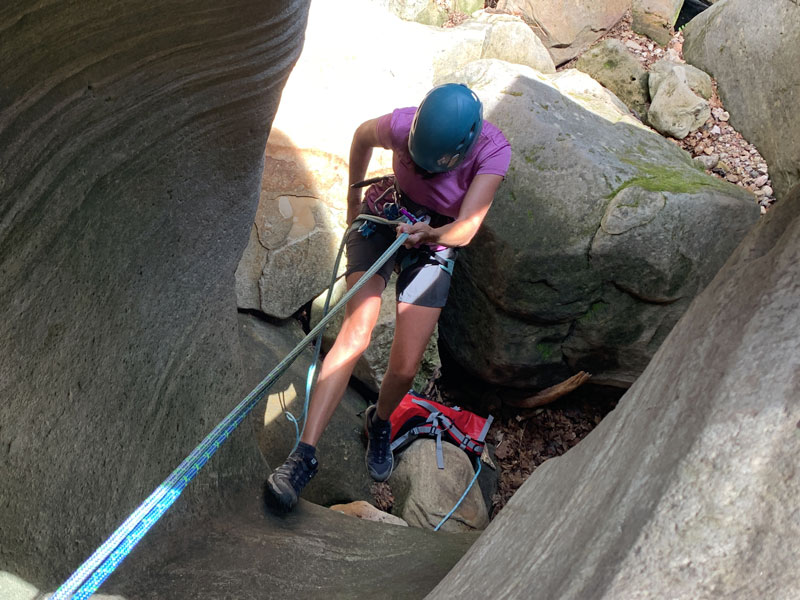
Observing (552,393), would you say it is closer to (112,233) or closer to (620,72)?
(620,72)

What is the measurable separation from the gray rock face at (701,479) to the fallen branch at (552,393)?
12.5 ft

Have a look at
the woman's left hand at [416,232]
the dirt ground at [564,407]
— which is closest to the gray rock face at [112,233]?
the woman's left hand at [416,232]

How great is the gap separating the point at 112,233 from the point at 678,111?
571cm

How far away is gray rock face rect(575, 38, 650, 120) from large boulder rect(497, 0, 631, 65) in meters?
0.61

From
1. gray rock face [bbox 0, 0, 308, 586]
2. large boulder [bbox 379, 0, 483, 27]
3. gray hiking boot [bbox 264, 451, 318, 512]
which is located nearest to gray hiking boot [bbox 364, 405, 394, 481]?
gray hiking boot [bbox 264, 451, 318, 512]

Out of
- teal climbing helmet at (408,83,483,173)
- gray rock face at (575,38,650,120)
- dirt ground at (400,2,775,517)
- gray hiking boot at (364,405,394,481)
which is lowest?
dirt ground at (400,2,775,517)

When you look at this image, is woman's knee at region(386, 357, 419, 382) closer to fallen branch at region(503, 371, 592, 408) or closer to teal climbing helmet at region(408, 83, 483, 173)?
teal climbing helmet at region(408, 83, 483, 173)

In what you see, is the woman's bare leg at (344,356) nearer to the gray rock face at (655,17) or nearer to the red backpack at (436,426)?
the red backpack at (436,426)

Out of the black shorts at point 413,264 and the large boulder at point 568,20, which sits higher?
the black shorts at point 413,264

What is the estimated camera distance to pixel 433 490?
4016mm

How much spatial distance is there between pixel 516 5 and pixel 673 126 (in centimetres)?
267

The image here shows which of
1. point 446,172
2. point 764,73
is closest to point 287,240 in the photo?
point 446,172

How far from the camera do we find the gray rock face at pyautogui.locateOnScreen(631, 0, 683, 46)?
7.47 meters

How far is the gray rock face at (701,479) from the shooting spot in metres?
0.88
